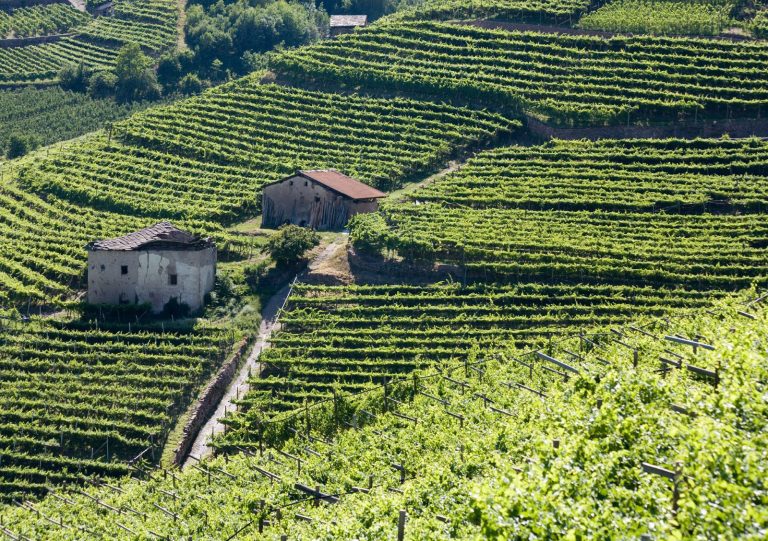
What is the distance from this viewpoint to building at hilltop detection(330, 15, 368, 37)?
274ft

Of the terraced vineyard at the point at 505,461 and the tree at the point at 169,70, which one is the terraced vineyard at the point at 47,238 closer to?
the terraced vineyard at the point at 505,461

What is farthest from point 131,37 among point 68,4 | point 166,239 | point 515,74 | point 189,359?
point 189,359

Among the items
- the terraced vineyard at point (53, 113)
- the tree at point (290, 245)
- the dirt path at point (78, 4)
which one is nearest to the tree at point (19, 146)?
the terraced vineyard at point (53, 113)

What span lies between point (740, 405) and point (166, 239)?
1052 inches

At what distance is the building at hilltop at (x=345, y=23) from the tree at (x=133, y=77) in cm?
1323

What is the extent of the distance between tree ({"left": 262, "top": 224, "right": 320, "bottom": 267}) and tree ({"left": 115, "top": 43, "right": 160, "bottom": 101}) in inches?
1255

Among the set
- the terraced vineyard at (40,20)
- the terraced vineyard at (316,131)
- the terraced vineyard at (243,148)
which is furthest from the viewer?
the terraced vineyard at (40,20)

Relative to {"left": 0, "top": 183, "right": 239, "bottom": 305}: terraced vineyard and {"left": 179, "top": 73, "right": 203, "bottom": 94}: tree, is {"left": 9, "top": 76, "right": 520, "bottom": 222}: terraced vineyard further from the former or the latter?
{"left": 179, "top": 73, "right": 203, "bottom": 94}: tree

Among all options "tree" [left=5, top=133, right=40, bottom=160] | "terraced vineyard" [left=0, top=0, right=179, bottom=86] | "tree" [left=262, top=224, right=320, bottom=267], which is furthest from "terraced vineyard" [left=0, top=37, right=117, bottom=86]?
"tree" [left=262, top=224, right=320, bottom=267]

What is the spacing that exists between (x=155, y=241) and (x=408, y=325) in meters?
9.41

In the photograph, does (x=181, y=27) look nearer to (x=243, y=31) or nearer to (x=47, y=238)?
(x=243, y=31)

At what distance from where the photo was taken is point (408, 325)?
A: 41.0 m

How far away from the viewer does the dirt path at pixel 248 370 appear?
3791 centimetres

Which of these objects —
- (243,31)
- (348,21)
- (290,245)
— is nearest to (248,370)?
(290,245)
